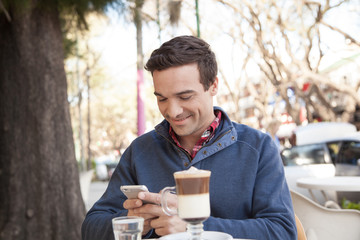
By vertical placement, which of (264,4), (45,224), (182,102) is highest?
(264,4)

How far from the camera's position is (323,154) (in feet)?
31.8

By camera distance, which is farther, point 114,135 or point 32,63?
point 114,135

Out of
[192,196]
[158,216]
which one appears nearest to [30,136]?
[158,216]

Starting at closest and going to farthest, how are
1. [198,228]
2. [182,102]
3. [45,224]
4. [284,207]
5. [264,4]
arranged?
[198,228] → [284,207] → [182,102] → [45,224] → [264,4]

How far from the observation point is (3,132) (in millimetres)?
5723

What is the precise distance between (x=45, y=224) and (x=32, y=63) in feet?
6.35

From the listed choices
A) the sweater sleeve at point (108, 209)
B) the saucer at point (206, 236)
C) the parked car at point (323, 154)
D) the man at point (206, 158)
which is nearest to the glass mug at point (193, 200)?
the saucer at point (206, 236)

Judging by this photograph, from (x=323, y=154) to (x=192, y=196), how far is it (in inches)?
338

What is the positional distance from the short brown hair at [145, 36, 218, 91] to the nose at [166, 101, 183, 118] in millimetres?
166

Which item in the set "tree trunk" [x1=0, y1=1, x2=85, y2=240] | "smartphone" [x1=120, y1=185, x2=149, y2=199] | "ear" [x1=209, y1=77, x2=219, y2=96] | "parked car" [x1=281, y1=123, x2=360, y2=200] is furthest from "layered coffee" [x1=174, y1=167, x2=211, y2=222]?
"parked car" [x1=281, y1=123, x2=360, y2=200]

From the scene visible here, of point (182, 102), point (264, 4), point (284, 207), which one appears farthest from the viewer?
point (264, 4)

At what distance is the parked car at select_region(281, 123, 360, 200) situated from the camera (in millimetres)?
7359

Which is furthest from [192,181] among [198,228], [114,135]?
[114,135]

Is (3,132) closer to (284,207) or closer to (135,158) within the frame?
(135,158)
